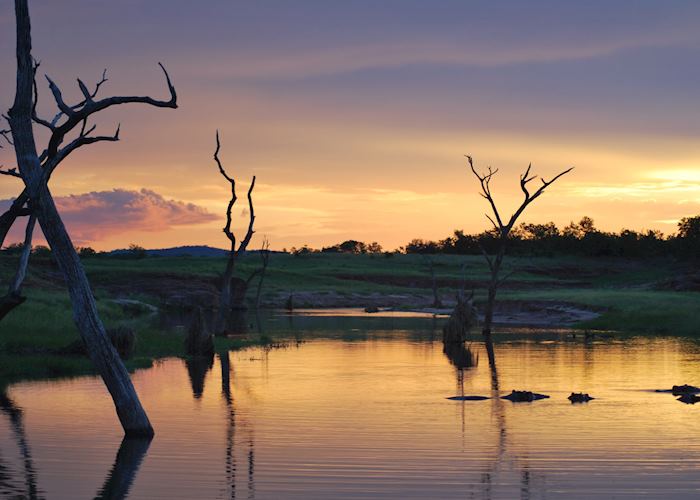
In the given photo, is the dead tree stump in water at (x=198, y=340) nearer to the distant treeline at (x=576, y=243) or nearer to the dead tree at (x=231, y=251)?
the dead tree at (x=231, y=251)

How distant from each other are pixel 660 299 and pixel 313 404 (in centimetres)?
4807

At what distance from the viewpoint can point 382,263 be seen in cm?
14862

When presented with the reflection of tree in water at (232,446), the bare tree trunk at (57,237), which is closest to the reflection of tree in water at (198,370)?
the reflection of tree in water at (232,446)

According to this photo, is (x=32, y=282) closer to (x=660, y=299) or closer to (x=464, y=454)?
(x=660, y=299)

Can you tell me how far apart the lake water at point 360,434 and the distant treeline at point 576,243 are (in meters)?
102

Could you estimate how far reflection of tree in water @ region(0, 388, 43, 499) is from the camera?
15414 mm

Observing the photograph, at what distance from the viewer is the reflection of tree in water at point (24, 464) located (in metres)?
15.4

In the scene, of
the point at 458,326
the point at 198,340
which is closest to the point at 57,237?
the point at 198,340

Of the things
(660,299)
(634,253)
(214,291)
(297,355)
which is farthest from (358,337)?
(634,253)

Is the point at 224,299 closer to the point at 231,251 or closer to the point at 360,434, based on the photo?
the point at 231,251

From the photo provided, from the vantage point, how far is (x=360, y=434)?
21422 mm

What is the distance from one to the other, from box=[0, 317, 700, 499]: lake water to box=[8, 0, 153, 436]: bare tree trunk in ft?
4.43

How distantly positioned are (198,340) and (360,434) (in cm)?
1829

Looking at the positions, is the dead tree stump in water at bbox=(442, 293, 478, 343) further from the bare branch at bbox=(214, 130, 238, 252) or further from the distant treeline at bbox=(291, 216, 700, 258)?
the distant treeline at bbox=(291, 216, 700, 258)
